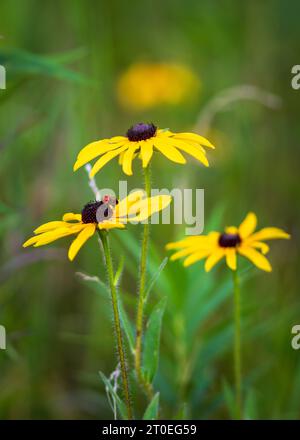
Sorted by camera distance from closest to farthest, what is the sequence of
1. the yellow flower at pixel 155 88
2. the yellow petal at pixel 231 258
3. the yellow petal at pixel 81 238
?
the yellow petal at pixel 81 238, the yellow petal at pixel 231 258, the yellow flower at pixel 155 88

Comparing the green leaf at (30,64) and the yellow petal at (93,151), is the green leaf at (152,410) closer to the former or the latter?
the yellow petal at (93,151)

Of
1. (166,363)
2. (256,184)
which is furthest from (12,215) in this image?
(256,184)

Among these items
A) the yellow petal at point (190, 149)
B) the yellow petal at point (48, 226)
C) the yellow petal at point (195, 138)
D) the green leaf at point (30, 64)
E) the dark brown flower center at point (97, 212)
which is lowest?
the yellow petal at point (48, 226)

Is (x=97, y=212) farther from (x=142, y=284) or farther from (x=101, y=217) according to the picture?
(x=142, y=284)

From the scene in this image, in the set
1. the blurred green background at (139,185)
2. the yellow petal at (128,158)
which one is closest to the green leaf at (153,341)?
the blurred green background at (139,185)

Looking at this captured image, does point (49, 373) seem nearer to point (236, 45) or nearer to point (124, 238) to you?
point (124, 238)

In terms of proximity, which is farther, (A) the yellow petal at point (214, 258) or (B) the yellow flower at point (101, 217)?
(A) the yellow petal at point (214, 258)
